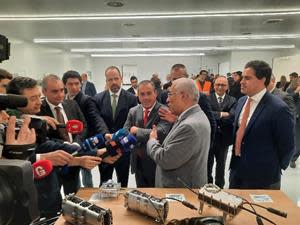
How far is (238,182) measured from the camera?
2.23 meters

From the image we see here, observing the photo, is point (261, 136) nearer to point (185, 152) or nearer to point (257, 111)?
point (257, 111)

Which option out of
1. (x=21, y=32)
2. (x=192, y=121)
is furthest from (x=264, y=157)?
(x=21, y=32)

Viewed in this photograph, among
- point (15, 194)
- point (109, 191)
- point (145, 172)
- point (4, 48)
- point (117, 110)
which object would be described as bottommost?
point (145, 172)

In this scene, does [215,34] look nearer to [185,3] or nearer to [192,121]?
[185,3]

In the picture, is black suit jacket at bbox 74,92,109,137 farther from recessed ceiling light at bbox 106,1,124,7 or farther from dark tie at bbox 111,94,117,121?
recessed ceiling light at bbox 106,1,124,7

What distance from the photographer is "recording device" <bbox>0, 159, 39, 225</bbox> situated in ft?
2.45

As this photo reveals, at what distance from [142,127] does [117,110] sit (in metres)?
0.52

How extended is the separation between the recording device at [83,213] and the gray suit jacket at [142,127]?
105cm

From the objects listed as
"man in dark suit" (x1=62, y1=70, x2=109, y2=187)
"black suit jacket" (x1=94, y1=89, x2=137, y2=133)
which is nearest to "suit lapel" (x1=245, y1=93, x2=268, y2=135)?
"man in dark suit" (x1=62, y1=70, x2=109, y2=187)

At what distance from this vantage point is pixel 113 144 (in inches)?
67.1

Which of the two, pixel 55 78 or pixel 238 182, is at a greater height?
pixel 55 78

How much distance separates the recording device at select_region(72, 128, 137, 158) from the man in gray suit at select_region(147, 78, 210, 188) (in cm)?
20

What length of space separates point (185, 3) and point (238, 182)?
3251 millimetres

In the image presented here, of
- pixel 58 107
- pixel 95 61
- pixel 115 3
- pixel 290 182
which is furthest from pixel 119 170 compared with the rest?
pixel 95 61
